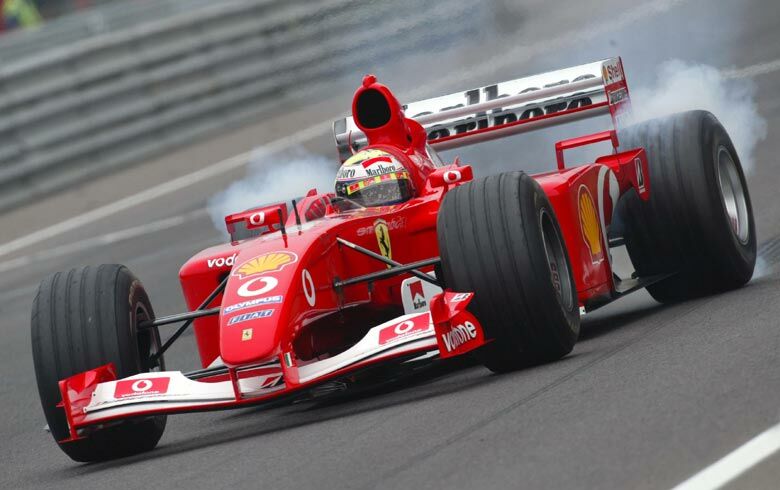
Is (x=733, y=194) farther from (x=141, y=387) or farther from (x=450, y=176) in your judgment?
(x=141, y=387)

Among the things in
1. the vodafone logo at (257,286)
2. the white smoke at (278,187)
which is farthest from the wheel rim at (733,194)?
the white smoke at (278,187)

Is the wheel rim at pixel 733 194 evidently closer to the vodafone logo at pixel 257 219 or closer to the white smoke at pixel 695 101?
the white smoke at pixel 695 101

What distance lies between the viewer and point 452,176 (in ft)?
28.6

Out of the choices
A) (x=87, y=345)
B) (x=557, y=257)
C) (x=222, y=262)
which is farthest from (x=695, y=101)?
(x=87, y=345)

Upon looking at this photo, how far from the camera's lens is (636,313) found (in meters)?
9.41

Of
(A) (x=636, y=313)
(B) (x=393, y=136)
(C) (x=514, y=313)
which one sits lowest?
(A) (x=636, y=313)

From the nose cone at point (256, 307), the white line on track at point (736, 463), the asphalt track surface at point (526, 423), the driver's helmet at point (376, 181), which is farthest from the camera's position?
the driver's helmet at point (376, 181)

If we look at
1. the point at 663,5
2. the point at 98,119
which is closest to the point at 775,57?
the point at 663,5

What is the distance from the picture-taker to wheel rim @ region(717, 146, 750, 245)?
31.6 ft

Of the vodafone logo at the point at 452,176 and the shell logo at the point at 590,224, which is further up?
the vodafone logo at the point at 452,176

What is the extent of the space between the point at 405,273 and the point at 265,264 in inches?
44.4

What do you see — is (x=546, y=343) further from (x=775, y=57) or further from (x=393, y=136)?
(x=775, y=57)

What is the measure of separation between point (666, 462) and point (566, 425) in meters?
0.83

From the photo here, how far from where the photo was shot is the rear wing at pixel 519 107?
10.1m
